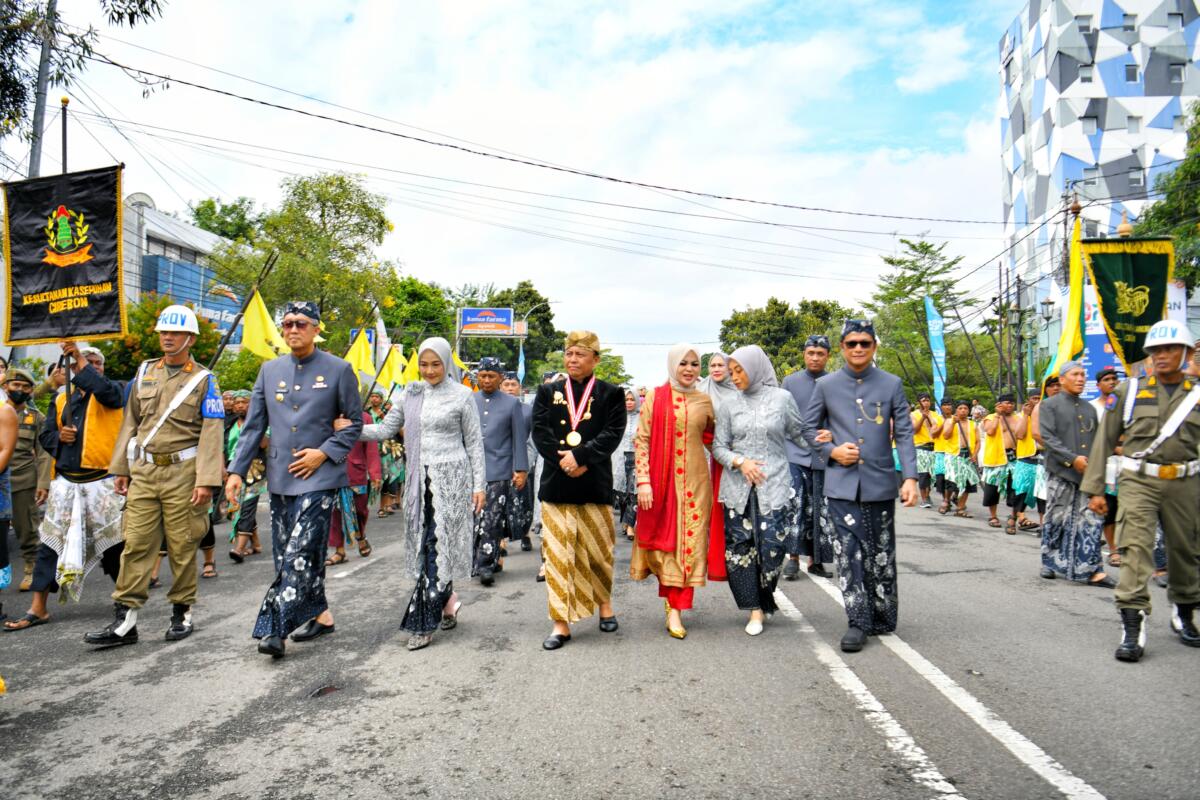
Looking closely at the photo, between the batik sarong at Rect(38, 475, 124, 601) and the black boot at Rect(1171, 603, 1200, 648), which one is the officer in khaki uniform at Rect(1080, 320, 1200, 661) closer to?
the black boot at Rect(1171, 603, 1200, 648)

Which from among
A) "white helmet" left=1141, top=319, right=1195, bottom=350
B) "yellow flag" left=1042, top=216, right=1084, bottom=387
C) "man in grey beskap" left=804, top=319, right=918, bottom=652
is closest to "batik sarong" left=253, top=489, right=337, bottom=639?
"man in grey beskap" left=804, top=319, right=918, bottom=652

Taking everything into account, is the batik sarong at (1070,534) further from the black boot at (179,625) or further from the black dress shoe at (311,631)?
the black boot at (179,625)

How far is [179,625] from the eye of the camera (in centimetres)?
552

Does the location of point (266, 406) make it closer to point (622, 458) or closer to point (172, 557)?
point (172, 557)

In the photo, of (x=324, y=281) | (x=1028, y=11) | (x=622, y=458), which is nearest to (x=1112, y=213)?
(x=1028, y=11)

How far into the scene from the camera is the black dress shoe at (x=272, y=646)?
4.88 meters

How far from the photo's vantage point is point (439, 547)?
5.46 m

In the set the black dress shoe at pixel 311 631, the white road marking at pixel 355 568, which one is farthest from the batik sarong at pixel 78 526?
the white road marking at pixel 355 568

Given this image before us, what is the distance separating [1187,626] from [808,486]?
3.29 m

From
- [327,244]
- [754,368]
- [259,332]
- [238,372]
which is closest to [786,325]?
[327,244]

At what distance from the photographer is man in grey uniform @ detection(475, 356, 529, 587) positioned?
25.3ft

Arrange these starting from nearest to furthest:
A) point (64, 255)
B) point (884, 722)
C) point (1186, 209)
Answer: point (884, 722), point (64, 255), point (1186, 209)

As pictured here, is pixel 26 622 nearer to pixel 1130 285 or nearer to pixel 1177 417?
pixel 1177 417

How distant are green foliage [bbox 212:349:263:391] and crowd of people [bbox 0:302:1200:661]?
1544 centimetres
